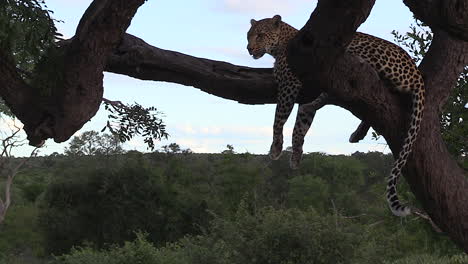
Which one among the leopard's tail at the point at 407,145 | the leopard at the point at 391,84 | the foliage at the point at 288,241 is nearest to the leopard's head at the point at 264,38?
the leopard at the point at 391,84

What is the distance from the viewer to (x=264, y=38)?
8.51 metres

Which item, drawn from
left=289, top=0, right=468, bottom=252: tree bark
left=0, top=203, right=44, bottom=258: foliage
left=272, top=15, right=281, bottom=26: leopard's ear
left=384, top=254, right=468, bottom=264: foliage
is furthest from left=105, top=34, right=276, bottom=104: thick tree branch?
left=0, top=203, right=44, bottom=258: foliage

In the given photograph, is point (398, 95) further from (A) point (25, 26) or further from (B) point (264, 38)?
(A) point (25, 26)

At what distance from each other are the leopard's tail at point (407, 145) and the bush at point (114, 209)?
99.6 ft

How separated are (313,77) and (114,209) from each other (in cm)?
3206

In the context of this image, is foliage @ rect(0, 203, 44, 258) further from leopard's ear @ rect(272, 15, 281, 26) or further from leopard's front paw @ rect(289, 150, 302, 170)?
leopard's front paw @ rect(289, 150, 302, 170)

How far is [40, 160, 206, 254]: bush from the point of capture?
37.4 meters

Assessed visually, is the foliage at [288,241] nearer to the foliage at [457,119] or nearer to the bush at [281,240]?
the bush at [281,240]

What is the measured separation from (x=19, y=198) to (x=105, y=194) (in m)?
24.3

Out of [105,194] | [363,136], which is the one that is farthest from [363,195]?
[363,136]

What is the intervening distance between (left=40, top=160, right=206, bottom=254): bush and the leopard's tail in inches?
1195

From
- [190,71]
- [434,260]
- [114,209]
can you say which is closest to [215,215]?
[434,260]

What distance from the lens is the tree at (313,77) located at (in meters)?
A: 5.80

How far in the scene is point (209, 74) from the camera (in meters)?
7.33
